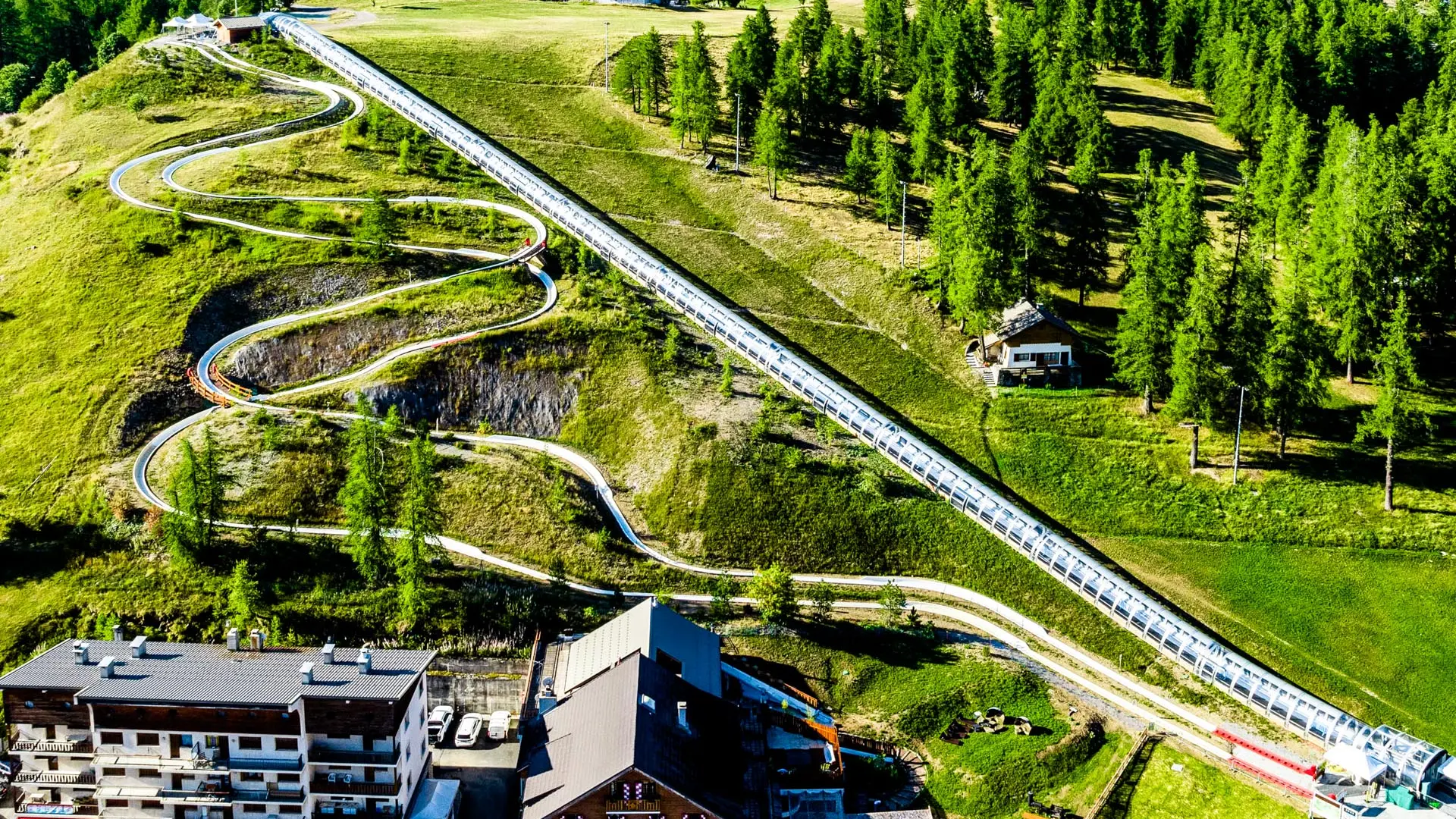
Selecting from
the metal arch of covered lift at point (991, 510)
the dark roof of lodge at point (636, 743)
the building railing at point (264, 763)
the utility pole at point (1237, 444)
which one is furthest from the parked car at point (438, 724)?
the utility pole at point (1237, 444)

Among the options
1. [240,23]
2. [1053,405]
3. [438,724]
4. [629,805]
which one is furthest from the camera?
[240,23]

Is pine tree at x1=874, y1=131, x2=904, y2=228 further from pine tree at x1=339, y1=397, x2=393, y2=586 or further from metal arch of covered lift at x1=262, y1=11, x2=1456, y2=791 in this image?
pine tree at x1=339, y1=397, x2=393, y2=586

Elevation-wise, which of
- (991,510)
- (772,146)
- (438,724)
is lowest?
(438,724)

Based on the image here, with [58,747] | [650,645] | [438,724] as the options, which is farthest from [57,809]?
[650,645]

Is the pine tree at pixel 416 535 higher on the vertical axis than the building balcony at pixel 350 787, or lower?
higher

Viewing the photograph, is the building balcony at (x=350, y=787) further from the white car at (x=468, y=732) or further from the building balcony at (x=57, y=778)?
the building balcony at (x=57, y=778)

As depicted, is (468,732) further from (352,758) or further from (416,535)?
(416,535)

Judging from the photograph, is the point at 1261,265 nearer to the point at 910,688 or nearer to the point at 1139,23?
the point at 910,688
